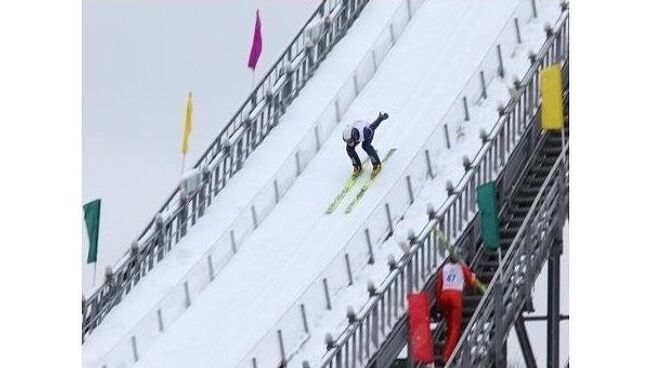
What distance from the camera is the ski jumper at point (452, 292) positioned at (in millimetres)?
23766

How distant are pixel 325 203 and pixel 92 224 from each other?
2759mm

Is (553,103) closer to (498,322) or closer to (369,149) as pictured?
(498,322)

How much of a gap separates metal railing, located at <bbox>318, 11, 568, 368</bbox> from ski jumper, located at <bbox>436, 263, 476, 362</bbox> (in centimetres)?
→ 26

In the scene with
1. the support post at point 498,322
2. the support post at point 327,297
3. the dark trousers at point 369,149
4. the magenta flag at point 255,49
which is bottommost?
the support post at point 498,322

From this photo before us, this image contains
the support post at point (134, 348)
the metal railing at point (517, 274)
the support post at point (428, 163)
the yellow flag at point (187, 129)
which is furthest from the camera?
the yellow flag at point (187, 129)

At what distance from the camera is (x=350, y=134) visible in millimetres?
28047

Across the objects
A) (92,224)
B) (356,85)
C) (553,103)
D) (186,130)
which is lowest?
(92,224)

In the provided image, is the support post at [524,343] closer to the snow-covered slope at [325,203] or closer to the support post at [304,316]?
the support post at [304,316]

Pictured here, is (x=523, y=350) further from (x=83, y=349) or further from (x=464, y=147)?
(x=83, y=349)

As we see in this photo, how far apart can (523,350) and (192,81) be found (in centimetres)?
434

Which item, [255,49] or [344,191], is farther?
[255,49]

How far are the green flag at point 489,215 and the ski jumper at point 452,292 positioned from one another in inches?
17.5

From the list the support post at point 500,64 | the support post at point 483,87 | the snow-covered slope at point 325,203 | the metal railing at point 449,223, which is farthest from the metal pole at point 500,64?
the metal railing at point 449,223

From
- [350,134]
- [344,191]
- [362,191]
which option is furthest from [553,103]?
[344,191]
